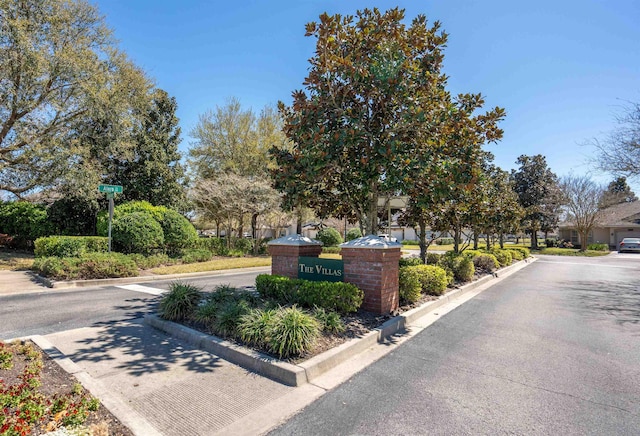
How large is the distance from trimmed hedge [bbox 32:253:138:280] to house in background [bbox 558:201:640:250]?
1575 inches

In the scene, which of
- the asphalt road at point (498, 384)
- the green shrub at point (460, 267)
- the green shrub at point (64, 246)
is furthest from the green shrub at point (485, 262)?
the green shrub at point (64, 246)

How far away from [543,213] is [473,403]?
37357mm

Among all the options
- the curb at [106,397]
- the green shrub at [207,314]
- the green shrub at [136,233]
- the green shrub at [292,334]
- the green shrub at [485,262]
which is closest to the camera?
the curb at [106,397]

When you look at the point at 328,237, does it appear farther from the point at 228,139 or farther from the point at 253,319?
the point at 253,319

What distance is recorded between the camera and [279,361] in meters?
4.08

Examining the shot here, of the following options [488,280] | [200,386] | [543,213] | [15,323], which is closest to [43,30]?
[15,323]

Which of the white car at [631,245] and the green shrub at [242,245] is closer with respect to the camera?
the green shrub at [242,245]

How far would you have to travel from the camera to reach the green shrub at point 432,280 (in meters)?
8.23

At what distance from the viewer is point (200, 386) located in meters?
3.72

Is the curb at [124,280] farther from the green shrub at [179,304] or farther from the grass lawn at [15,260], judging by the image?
the green shrub at [179,304]

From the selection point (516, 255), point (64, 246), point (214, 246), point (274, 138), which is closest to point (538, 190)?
point (516, 255)

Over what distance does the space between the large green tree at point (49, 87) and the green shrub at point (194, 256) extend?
550 centimetres

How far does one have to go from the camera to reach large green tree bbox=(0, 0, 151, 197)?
12.5 metres

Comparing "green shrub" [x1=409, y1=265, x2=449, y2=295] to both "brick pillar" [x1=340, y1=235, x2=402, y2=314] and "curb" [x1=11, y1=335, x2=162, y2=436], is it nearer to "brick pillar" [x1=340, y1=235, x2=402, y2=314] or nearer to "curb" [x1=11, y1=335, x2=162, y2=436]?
"brick pillar" [x1=340, y1=235, x2=402, y2=314]
